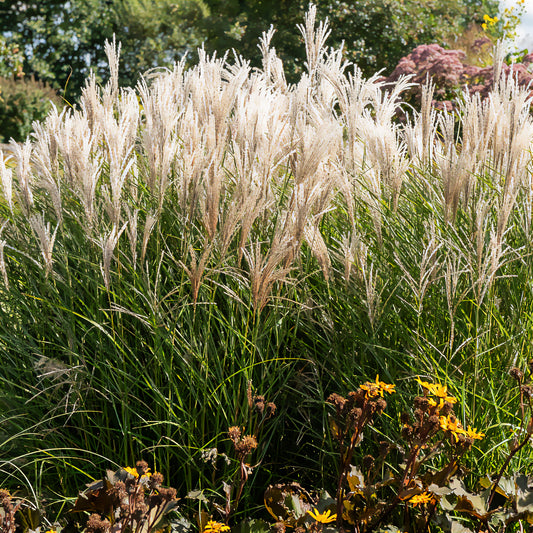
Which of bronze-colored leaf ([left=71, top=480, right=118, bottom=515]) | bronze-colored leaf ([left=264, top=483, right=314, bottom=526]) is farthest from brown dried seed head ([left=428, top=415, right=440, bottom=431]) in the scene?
bronze-colored leaf ([left=71, top=480, right=118, bottom=515])

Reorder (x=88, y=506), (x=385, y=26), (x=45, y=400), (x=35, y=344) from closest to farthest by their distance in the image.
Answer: (x=88, y=506)
(x=45, y=400)
(x=35, y=344)
(x=385, y=26)

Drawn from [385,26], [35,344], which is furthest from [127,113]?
[385,26]

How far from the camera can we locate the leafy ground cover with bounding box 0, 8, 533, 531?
1.78 metres

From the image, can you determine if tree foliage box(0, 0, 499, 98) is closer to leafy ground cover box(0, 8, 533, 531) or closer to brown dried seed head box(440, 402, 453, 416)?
leafy ground cover box(0, 8, 533, 531)

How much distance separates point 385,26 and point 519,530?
14907 millimetres

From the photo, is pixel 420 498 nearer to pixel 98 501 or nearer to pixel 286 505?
pixel 286 505

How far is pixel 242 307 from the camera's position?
1929 millimetres

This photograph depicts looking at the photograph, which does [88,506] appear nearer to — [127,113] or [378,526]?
[378,526]

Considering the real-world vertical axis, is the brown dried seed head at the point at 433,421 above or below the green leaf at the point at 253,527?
above

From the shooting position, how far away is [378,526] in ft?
5.58

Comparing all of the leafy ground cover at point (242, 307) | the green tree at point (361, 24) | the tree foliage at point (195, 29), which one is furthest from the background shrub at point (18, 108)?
the leafy ground cover at point (242, 307)

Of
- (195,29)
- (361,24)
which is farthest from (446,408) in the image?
(195,29)

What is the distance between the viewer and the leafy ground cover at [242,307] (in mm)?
1782

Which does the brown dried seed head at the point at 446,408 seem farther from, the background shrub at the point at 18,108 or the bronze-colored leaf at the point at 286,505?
the background shrub at the point at 18,108
